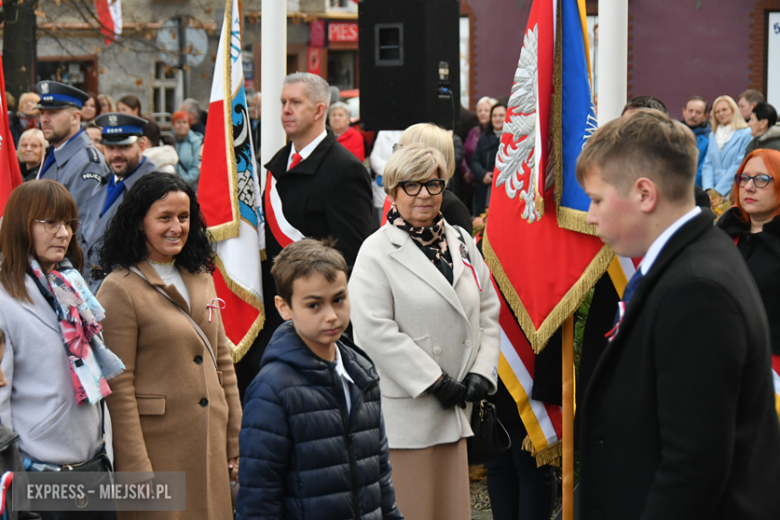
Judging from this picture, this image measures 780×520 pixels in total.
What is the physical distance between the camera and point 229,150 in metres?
5.10

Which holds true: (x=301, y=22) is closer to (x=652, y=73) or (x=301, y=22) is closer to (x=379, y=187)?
(x=652, y=73)

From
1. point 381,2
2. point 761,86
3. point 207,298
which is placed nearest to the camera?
point 207,298

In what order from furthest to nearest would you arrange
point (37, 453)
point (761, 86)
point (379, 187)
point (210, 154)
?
point (761, 86) → point (379, 187) → point (210, 154) → point (37, 453)

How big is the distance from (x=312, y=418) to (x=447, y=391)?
1.09m

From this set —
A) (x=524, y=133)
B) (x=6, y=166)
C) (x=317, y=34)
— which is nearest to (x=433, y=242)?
(x=524, y=133)

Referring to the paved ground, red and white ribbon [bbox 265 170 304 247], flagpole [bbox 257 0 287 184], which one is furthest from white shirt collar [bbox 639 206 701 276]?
flagpole [bbox 257 0 287 184]

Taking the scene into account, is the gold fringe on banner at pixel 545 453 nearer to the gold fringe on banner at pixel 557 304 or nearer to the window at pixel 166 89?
the gold fringe on banner at pixel 557 304

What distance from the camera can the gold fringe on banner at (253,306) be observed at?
4.91m

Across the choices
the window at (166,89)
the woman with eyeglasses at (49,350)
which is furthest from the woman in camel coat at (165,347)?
the window at (166,89)

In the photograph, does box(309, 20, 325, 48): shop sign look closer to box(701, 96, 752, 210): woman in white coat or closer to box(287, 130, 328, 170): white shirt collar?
box(701, 96, 752, 210): woman in white coat

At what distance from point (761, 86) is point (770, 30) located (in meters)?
1.29

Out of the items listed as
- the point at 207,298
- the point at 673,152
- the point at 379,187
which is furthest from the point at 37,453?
the point at 379,187

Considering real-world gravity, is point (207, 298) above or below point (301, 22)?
below

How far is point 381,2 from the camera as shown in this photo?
19.9ft
